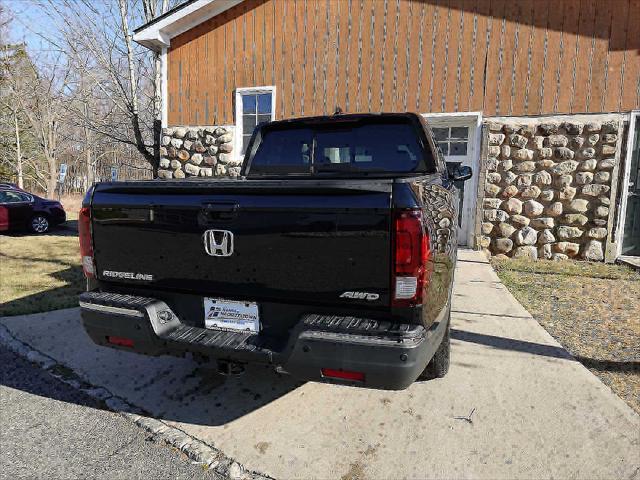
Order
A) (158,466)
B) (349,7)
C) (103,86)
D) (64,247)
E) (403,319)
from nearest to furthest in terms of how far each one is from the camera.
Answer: (403,319) → (158,466) → (349,7) → (64,247) → (103,86)

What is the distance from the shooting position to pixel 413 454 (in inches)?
94.5

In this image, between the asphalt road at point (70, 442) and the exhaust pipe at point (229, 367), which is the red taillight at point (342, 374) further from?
the asphalt road at point (70, 442)

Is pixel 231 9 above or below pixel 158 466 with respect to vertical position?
above

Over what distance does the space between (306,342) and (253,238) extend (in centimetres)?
62

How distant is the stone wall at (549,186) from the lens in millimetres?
7488

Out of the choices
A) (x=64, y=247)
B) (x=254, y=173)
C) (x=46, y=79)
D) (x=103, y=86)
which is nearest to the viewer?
(x=254, y=173)

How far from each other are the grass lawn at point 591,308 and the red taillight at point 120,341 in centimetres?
335

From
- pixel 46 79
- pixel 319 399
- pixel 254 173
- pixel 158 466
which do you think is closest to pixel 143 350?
pixel 158 466

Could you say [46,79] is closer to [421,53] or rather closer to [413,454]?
[421,53]

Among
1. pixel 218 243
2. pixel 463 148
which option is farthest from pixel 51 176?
pixel 218 243

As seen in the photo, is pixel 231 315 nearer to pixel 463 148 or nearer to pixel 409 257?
pixel 409 257

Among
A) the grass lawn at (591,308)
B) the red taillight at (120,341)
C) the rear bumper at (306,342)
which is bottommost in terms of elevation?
the grass lawn at (591,308)

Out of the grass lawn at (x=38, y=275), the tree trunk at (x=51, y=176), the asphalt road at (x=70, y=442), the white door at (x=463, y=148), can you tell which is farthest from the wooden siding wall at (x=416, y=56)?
the tree trunk at (x=51, y=176)

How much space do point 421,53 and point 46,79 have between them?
27823 mm
